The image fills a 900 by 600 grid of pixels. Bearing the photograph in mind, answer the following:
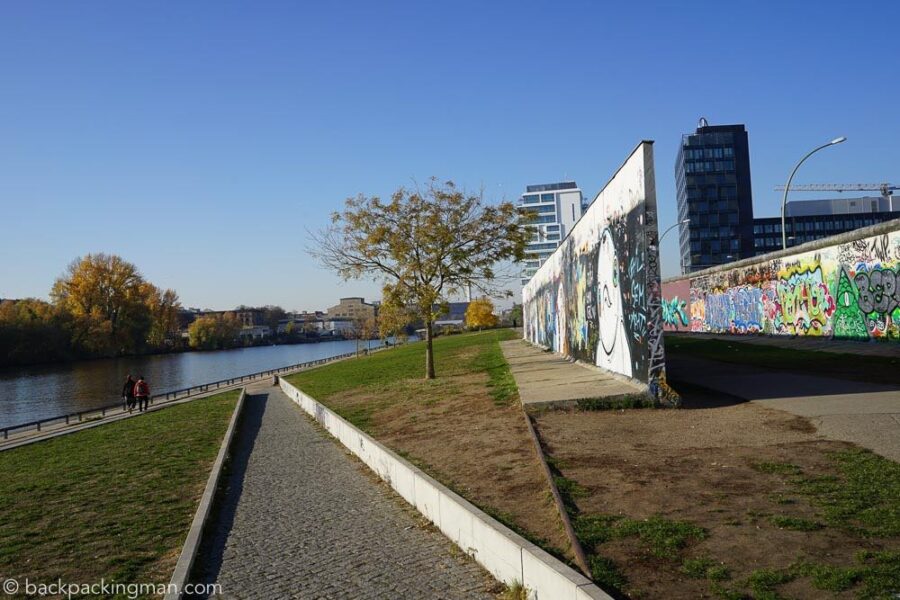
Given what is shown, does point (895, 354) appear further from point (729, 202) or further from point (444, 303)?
point (729, 202)

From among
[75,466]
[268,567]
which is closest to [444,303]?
[75,466]

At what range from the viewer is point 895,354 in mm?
15891

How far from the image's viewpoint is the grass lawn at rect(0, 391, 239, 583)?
22.5 ft

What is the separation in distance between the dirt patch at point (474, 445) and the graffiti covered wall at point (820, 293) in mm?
10543

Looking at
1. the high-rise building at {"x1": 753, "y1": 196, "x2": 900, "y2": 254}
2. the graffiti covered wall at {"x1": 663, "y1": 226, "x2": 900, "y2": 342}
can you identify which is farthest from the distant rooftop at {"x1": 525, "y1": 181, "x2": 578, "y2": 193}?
the graffiti covered wall at {"x1": 663, "y1": 226, "x2": 900, "y2": 342}

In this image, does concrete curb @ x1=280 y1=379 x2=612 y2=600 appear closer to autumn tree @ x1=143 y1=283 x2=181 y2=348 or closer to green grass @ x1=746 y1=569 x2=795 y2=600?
green grass @ x1=746 y1=569 x2=795 y2=600

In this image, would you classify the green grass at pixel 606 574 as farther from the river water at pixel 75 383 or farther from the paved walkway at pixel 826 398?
the river water at pixel 75 383

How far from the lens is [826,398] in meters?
10.5

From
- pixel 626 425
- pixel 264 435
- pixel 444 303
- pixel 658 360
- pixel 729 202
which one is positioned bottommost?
pixel 264 435

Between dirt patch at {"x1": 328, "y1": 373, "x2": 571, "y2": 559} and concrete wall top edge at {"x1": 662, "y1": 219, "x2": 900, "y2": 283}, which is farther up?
concrete wall top edge at {"x1": 662, "y1": 219, "x2": 900, "y2": 283}

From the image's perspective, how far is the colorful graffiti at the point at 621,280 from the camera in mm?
11523

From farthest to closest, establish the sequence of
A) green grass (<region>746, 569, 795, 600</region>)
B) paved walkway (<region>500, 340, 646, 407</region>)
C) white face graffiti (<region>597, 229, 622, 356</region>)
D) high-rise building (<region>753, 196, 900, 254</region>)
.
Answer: high-rise building (<region>753, 196, 900, 254</region>) → white face graffiti (<region>597, 229, 622, 356</region>) → paved walkway (<region>500, 340, 646, 407</region>) → green grass (<region>746, 569, 795, 600</region>)

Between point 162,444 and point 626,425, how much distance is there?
11184 mm

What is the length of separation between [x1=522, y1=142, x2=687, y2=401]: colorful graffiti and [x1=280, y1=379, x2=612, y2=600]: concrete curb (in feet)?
15.4
